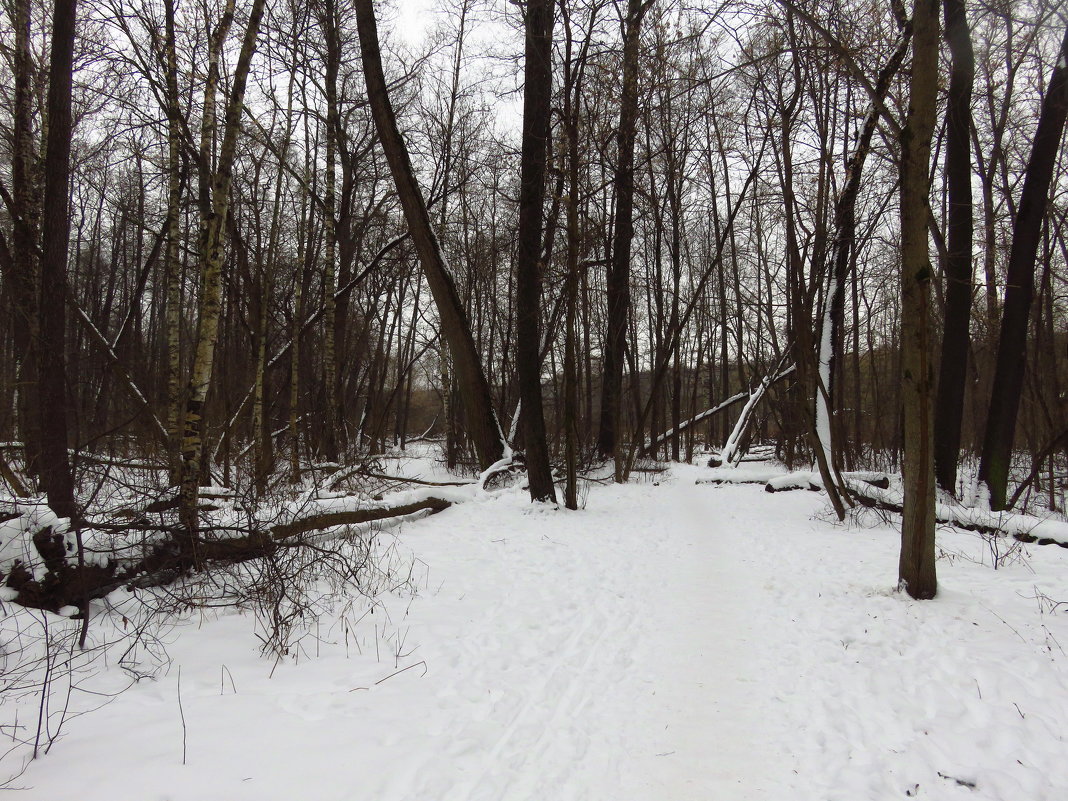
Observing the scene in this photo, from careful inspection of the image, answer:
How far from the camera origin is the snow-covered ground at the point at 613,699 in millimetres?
2533

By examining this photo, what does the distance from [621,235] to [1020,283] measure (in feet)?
A: 27.7

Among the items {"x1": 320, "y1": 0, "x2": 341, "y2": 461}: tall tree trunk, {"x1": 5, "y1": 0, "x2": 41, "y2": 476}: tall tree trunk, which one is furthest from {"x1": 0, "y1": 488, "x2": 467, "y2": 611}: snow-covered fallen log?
{"x1": 320, "y1": 0, "x2": 341, "y2": 461}: tall tree trunk

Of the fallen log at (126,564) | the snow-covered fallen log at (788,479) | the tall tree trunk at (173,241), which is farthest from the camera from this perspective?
the snow-covered fallen log at (788,479)

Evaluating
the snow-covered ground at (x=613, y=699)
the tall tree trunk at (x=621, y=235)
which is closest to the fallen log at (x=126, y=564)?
the snow-covered ground at (x=613, y=699)

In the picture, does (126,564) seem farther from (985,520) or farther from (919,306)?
(985,520)

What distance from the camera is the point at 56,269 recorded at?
5039 mm

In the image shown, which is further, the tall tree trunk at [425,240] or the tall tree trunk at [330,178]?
the tall tree trunk at [330,178]

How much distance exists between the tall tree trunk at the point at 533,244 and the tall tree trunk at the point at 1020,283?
8564 mm

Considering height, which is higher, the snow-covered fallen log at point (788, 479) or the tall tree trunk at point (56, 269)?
the tall tree trunk at point (56, 269)

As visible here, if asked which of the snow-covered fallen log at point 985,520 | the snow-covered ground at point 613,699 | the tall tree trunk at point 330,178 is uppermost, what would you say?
the tall tree trunk at point 330,178

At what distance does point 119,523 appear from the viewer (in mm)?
4445

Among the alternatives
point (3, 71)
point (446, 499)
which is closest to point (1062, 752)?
point (446, 499)

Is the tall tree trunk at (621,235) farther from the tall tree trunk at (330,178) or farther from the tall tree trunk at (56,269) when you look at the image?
the tall tree trunk at (56,269)

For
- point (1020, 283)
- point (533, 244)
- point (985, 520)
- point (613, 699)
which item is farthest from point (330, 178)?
point (1020, 283)
